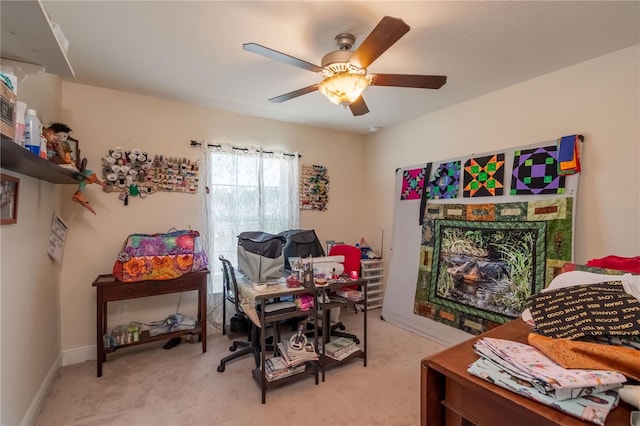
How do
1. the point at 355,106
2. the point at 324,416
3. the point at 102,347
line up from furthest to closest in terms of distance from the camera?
the point at 102,347, the point at 355,106, the point at 324,416

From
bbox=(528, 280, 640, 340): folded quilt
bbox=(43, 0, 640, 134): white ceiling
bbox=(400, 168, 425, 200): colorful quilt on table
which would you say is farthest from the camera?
bbox=(400, 168, 425, 200): colorful quilt on table

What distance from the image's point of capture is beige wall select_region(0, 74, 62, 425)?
63.8 inches

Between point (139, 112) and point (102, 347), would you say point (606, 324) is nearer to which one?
point (102, 347)

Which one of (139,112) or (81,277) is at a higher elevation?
(139,112)

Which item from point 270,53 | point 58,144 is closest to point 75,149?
point 58,144

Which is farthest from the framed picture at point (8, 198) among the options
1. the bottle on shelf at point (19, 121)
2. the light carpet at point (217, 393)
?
the light carpet at point (217, 393)

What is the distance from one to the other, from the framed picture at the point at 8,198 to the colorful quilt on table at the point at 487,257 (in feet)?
11.2

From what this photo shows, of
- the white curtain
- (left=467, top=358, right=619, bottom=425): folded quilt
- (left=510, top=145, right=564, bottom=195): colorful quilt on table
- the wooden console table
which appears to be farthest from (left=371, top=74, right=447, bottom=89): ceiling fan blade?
the wooden console table

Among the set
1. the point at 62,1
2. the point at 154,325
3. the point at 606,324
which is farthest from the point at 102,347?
the point at 606,324

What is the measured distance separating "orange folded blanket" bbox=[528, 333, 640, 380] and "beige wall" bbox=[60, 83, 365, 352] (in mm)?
3125

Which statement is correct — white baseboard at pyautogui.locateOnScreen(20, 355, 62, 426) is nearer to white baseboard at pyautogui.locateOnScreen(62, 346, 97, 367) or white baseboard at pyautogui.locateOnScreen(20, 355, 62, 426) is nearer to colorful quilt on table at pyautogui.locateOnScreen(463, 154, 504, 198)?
white baseboard at pyautogui.locateOnScreen(62, 346, 97, 367)

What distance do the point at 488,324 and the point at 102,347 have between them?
11.2 feet

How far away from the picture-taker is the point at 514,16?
1.81m

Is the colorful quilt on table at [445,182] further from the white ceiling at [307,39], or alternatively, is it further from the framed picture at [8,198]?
the framed picture at [8,198]
